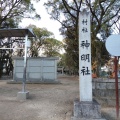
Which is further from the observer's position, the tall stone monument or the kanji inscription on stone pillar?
the kanji inscription on stone pillar

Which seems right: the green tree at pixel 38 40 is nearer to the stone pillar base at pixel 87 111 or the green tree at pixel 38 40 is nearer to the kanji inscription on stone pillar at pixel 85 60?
the kanji inscription on stone pillar at pixel 85 60

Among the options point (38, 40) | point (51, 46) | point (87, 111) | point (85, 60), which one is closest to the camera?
point (87, 111)

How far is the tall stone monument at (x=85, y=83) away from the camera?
19.0 ft

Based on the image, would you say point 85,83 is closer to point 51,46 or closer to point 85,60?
point 85,60

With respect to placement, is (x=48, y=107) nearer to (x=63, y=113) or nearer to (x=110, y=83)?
(x=63, y=113)

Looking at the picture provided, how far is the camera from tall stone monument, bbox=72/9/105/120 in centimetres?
579

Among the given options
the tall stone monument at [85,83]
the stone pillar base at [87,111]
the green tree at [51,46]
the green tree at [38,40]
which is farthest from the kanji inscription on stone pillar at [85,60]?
the green tree at [51,46]

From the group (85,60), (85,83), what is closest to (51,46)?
(85,60)

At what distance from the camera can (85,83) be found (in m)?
6.18

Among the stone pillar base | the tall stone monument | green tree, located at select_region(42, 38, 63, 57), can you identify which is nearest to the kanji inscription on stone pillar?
the tall stone monument

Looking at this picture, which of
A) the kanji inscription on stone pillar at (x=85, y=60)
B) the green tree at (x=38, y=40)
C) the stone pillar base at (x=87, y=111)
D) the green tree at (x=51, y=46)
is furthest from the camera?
the green tree at (x=51, y=46)

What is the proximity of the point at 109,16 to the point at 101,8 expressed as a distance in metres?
1.82

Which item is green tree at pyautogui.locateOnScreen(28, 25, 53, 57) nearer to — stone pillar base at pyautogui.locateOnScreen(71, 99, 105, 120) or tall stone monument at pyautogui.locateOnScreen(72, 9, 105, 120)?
tall stone monument at pyautogui.locateOnScreen(72, 9, 105, 120)

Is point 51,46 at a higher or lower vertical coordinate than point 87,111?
higher
